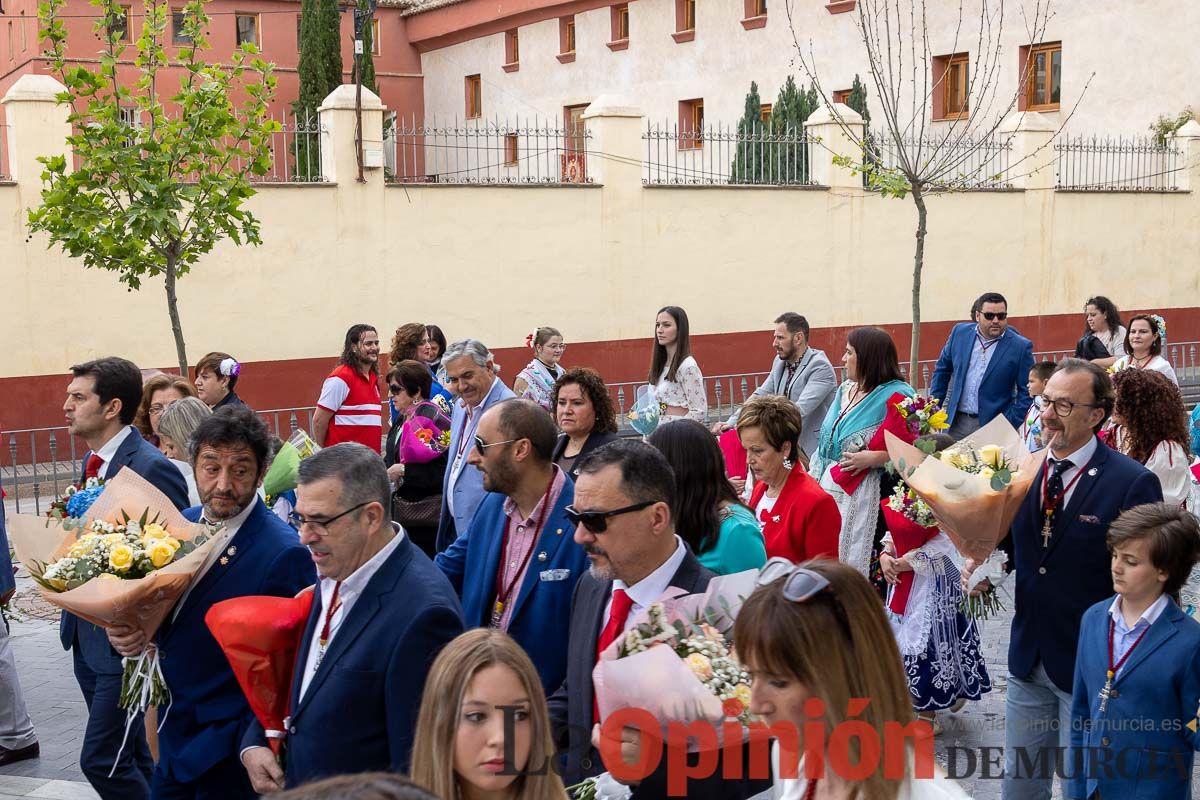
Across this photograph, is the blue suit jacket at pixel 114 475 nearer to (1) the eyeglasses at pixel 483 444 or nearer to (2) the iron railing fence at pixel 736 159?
(1) the eyeglasses at pixel 483 444

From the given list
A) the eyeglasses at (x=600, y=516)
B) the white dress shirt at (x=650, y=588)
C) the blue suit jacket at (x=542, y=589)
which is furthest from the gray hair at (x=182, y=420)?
the white dress shirt at (x=650, y=588)

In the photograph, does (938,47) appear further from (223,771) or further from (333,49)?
(223,771)

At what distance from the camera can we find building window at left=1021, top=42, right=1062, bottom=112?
28.0 m

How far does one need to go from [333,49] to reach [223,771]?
30.4 m

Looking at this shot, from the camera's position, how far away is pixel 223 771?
462 cm

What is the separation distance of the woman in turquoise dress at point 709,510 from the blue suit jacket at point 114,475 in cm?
208

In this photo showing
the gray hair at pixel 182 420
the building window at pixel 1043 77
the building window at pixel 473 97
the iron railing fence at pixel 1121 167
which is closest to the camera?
the gray hair at pixel 182 420

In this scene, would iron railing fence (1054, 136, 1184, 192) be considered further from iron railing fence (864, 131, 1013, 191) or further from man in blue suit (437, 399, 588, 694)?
man in blue suit (437, 399, 588, 694)

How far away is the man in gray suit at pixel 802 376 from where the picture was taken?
9648mm

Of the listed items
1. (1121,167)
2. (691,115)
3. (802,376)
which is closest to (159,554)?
(802,376)

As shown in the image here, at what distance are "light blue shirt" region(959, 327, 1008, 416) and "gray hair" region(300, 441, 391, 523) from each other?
866cm

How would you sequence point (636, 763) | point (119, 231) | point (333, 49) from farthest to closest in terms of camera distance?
1. point (333, 49)
2. point (119, 231)
3. point (636, 763)

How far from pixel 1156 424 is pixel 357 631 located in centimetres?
475

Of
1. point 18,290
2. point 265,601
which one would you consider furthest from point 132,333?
point 265,601
